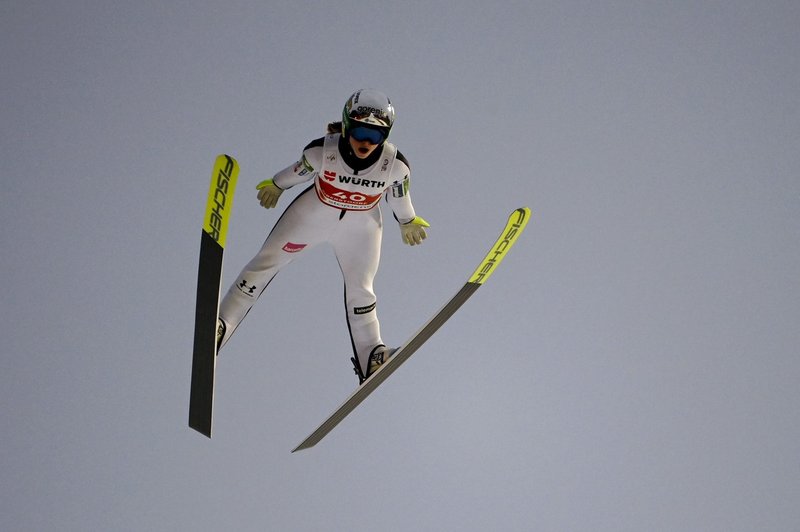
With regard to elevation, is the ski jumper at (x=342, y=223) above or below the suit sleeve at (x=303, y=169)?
below

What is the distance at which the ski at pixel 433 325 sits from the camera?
508cm

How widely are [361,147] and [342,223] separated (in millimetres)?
643

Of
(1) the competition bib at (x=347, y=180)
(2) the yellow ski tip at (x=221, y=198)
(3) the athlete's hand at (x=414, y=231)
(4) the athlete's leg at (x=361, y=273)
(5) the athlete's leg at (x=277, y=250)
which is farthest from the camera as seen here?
(3) the athlete's hand at (x=414, y=231)

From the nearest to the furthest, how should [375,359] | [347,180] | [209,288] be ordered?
[209,288] → [347,180] → [375,359]

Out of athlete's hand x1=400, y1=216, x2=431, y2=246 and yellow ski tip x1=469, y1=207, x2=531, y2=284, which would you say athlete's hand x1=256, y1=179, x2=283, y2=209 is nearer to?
athlete's hand x1=400, y1=216, x2=431, y2=246

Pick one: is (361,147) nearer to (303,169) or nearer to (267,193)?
(303,169)

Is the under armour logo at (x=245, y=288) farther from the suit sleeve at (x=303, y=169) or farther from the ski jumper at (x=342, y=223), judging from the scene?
the suit sleeve at (x=303, y=169)

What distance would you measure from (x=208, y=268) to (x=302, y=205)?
1.03 m

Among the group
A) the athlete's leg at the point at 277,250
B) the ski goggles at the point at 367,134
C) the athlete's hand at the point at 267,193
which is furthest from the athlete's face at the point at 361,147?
the athlete's hand at the point at 267,193

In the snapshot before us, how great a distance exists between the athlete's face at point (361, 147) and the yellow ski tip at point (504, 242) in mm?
1111

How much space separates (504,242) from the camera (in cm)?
536

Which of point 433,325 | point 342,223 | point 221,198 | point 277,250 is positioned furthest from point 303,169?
point 433,325

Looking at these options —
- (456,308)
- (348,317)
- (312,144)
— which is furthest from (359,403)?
(312,144)

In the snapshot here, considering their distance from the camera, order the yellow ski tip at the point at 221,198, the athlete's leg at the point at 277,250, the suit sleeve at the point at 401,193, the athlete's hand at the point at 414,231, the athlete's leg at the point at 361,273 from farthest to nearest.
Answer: the athlete's hand at the point at 414,231 → the athlete's leg at the point at 361,273 → the athlete's leg at the point at 277,250 → the suit sleeve at the point at 401,193 → the yellow ski tip at the point at 221,198
